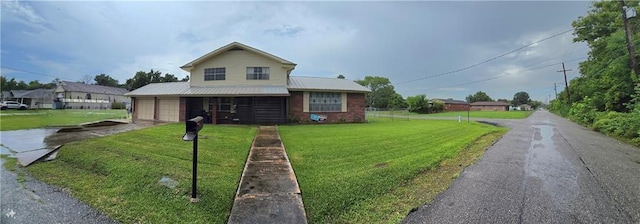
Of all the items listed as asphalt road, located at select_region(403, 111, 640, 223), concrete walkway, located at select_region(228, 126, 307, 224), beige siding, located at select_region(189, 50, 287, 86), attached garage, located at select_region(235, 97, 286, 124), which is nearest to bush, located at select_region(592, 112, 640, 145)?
asphalt road, located at select_region(403, 111, 640, 223)

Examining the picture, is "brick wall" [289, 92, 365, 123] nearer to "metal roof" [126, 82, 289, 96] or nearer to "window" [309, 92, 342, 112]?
"window" [309, 92, 342, 112]

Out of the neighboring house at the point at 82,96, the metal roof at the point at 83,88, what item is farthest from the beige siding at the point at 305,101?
the metal roof at the point at 83,88

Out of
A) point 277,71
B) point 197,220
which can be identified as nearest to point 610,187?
point 197,220

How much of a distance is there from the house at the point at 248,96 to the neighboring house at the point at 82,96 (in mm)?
36571

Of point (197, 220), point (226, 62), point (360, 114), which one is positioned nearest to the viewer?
point (197, 220)

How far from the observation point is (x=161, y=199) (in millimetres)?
3949

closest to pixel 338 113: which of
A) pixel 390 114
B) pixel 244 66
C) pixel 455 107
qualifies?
pixel 244 66

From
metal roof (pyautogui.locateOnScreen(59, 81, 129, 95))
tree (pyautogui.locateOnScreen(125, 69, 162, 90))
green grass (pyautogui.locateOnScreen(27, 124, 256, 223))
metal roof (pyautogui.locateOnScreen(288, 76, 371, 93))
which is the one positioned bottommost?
green grass (pyautogui.locateOnScreen(27, 124, 256, 223))

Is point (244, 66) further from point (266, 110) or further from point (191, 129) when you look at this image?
point (191, 129)

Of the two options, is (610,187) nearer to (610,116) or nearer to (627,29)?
(610,116)

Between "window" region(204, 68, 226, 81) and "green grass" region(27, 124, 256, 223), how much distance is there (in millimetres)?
11031

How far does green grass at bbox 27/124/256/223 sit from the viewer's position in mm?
3551

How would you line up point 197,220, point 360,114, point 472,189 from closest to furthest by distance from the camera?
point 197,220 → point 472,189 → point 360,114

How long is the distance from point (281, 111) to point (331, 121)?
379 cm
